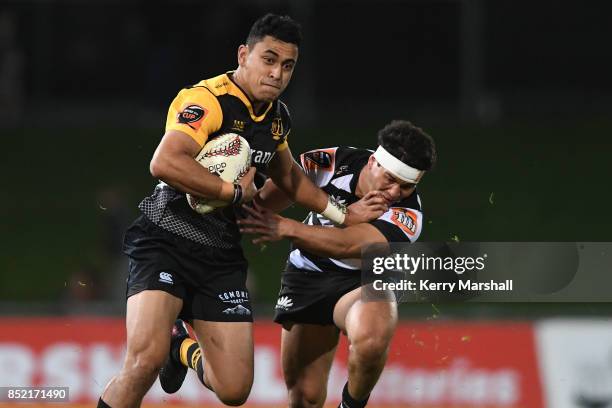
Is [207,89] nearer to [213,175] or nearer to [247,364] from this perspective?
[213,175]

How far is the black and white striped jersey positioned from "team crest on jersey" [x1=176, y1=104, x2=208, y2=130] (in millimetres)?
1310

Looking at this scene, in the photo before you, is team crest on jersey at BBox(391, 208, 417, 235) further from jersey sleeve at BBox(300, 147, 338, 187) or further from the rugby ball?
the rugby ball

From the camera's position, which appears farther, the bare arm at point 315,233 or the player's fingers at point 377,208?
the player's fingers at point 377,208

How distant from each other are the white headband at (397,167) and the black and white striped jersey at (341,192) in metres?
0.24

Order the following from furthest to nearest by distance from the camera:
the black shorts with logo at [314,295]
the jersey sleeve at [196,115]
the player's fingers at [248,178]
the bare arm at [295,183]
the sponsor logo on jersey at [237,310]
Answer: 1. the black shorts with logo at [314,295]
2. the bare arm at [295,183]
3. the sponsor logo on jersey at [237,310]
4. the player's fingers at [248,178]
5. the jersey sleeve at [196,115]

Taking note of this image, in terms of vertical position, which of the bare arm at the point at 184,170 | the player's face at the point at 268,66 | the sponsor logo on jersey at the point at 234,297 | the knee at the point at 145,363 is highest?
the player's face at the point at 268,66

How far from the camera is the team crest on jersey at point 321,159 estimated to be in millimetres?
7715

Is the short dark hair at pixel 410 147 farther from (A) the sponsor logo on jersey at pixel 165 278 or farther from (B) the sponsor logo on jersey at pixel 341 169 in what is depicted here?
(A) the sponsor logo on jersey at pixel 165 278

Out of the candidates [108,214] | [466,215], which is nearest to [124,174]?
[108,214]

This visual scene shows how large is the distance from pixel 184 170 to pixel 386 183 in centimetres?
148

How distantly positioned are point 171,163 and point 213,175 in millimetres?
242

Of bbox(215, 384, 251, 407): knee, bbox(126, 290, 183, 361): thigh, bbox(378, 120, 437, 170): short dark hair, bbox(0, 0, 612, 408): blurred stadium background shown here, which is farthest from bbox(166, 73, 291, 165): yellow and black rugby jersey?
bbox(0, 0, 612, 408): blurred stadium background

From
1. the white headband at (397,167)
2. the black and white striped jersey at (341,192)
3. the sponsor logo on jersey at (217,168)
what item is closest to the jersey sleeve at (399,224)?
the black and white striped jersey at (341,192)

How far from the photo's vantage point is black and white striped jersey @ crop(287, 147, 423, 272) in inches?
Answer: 294
